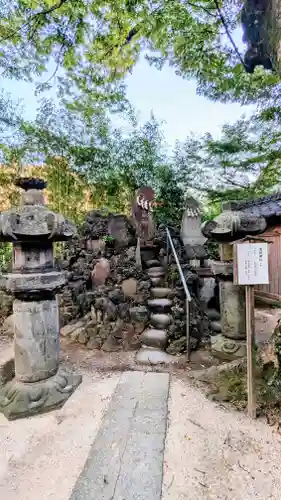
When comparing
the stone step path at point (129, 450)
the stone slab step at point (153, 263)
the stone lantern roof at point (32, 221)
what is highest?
the stone lantern roof at point (32, 221)

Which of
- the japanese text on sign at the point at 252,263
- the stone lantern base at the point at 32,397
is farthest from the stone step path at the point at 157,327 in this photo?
the japanese text on sign at the point at 252,263

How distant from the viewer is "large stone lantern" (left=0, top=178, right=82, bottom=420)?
7.99 ft

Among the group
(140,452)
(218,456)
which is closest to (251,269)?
(218,456)

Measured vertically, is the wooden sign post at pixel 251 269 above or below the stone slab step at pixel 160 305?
above

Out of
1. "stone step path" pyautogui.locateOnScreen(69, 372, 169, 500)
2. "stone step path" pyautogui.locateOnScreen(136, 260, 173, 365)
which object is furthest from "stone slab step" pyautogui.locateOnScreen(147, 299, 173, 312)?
"stone step path" pyautogui.locateOnScreen(69, 372, 169, 500)

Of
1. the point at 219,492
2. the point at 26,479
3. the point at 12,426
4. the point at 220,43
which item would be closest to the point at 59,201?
the point at 220,43

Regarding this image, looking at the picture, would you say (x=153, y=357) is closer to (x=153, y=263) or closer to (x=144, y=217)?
(x=153, y=263)

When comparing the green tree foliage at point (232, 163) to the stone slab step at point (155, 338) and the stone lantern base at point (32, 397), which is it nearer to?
the stone slab step at point (155, 338)

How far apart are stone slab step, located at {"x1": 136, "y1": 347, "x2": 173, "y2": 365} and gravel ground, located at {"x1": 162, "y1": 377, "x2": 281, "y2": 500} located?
1.05 m

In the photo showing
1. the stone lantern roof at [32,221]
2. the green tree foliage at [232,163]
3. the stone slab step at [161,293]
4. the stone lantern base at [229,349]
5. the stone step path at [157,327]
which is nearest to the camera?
the stone lantern roof at [32,221]

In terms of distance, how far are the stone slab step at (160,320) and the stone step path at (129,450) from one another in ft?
4.58

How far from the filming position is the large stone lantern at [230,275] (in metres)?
3.04

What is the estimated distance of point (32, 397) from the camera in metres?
2.44

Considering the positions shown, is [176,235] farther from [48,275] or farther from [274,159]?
[274,159]
